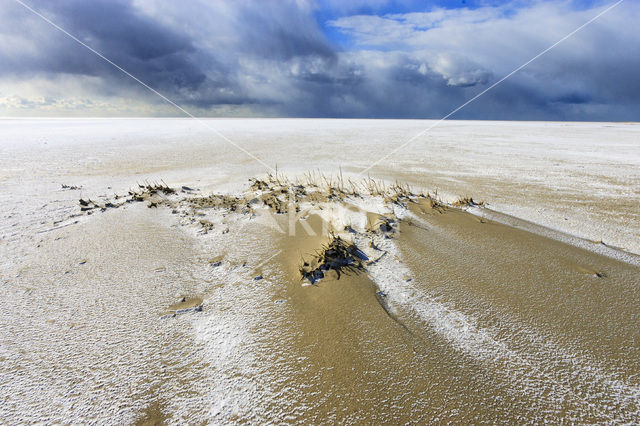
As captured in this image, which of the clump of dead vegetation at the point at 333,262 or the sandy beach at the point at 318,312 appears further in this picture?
the clump of dead vegetation at the point at 333,262

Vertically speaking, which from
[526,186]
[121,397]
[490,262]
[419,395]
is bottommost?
[121,397]

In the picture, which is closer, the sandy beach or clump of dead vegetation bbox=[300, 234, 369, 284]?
the sandy beach

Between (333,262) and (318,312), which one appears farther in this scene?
(333,262)

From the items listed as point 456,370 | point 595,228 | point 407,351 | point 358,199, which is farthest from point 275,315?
point 595,228

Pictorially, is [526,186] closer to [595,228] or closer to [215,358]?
[595,228]
